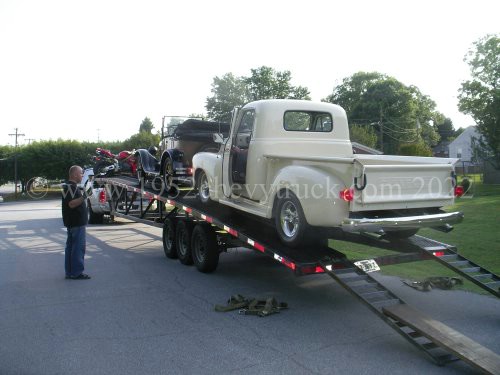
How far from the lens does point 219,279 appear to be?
27.3 ft

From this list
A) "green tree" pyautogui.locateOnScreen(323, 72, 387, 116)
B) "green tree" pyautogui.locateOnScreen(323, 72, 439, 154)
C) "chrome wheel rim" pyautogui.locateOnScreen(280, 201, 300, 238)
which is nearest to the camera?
"chrome wheel rim" pyautogui.locateOnScreen(280, 201, 300, 238)

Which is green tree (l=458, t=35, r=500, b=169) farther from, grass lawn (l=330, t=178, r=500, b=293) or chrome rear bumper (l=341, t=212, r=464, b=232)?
chrome rear bumper (l=341, t=212, r=464, b=232)

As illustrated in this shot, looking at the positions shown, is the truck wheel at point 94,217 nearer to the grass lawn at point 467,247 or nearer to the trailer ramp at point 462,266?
the grass lawn at point 467,247

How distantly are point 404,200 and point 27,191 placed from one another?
131ft

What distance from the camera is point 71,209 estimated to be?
837cm

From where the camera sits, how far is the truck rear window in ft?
26.0

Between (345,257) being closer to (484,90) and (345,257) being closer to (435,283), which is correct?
(435,283)

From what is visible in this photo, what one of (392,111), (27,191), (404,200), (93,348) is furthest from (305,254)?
(392,111)

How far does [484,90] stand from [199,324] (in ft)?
91.6

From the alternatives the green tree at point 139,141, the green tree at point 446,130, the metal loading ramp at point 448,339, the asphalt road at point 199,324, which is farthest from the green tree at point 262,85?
the green tree at point 446,130

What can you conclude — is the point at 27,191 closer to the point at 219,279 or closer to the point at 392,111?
the point at 219,279

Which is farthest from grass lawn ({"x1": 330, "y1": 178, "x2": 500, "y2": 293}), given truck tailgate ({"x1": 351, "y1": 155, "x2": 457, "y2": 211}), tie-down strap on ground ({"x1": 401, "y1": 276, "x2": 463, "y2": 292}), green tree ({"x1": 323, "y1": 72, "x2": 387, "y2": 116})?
green tree ({"x1": 323, "y1": 72, "x2": 387, "y2": 116})

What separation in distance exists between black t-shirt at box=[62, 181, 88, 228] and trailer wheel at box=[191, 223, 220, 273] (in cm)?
203

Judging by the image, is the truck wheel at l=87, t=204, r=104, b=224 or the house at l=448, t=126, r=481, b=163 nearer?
the truck wheel at l=87, t=204, r=104, b=224
